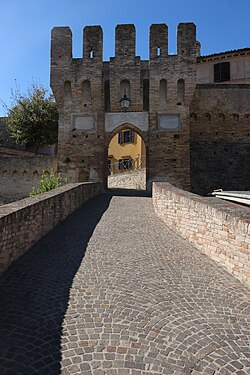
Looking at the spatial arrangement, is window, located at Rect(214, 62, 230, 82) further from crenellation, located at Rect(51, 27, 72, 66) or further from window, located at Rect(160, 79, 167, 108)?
crenellation, located at Rect(51, 27, 72, 66)

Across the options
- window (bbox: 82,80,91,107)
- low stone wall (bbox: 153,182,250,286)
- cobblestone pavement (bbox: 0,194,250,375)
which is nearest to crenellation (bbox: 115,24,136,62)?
window (bbox: 82,80,91,107)

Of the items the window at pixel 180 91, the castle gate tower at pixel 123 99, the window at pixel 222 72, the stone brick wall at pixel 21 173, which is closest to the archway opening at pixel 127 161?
the castle gate tower at pixel 123 99

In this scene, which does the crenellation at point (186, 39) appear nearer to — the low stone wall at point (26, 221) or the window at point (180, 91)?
the window at point (180, 91)

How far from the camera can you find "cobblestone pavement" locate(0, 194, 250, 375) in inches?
103

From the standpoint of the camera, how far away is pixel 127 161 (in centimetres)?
2634

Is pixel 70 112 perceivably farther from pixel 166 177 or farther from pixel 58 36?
pixel 166 177

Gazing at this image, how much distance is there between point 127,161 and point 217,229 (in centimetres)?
2129

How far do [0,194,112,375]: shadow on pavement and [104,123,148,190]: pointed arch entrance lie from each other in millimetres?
14958

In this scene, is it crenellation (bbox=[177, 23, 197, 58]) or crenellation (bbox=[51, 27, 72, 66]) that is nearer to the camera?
crenellation (bbox=[177, 23, 197, 58])

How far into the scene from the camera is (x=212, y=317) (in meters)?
3.43

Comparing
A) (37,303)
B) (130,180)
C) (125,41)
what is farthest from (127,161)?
(37,303)

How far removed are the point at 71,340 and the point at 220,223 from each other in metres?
3.29

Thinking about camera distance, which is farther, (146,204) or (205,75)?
(205,75)

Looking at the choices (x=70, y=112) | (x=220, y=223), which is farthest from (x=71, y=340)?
(x=70, y=112)
